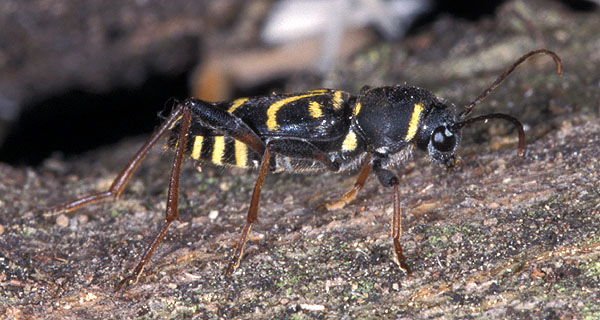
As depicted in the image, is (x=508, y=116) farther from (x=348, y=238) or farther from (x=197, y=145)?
(x=197, y=145)

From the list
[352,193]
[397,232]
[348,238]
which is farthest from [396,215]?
[352,193]

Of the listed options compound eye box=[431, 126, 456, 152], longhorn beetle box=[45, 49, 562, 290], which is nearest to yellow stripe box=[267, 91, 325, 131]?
longhorn beetle box=[45, 49, 562, 290]

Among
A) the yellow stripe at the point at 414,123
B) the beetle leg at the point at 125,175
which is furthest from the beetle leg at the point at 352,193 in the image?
the beetle leg at the point at 125,175

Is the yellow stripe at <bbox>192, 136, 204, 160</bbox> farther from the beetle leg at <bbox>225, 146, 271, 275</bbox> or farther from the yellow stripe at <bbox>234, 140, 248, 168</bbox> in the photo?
the beetle leg at <bbox>225, 146, 271, 275</bbox>

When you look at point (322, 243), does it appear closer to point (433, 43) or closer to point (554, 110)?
point (554, 110)

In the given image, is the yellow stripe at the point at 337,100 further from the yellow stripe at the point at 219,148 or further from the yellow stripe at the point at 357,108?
the yellow stripe at the point at 219,148

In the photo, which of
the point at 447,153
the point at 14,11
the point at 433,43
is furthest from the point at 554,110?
the point at 14,11
